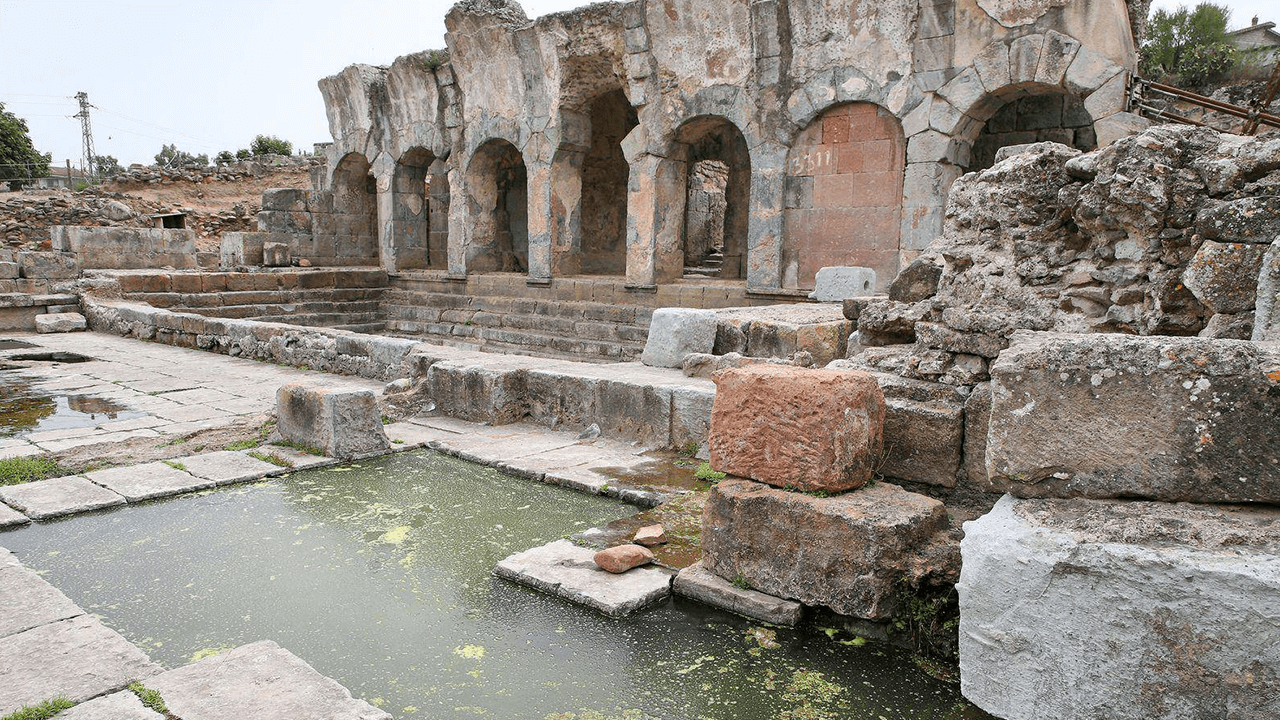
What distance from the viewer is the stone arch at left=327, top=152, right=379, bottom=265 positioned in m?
18.8

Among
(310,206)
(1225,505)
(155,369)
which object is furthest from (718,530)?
(310,206)

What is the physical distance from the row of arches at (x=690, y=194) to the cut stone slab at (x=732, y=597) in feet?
27.6

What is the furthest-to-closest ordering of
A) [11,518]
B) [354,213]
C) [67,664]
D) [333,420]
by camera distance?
[354,213] < [333,420] < [11,518] < [67,664]

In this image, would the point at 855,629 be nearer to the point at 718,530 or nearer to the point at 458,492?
the point at 718,530

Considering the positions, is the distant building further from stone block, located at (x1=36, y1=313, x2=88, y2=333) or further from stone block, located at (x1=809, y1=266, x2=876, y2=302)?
stone block, located at (x1=36, y1=313, x2=88, y2=333)

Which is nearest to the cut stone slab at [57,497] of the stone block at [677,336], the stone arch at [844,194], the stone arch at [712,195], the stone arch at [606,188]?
the stone block at [677,336]

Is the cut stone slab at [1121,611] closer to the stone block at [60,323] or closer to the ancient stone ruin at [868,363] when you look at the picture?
the ancient stone ruin at [868,363]

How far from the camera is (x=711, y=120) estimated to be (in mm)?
12492

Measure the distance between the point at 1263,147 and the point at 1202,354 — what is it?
118 cm

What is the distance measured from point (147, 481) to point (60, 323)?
9.14 metres

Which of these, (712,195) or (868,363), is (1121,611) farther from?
(712,195)

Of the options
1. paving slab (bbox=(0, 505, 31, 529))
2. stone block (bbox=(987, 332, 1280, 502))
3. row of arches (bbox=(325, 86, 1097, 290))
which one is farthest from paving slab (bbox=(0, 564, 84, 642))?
row of arches (bbox=(325, 86, 1097, 290))

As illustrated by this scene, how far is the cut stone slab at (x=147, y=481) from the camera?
4273 mm

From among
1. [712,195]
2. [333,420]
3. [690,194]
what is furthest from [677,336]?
[712,195]
